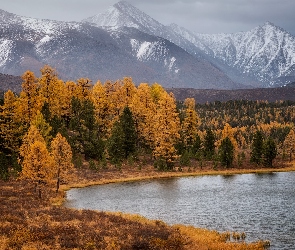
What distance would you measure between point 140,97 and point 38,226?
6830 cm

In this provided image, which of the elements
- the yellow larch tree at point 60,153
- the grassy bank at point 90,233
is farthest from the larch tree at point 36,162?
the grassy bank at point 90,233

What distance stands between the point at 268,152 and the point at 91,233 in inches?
3077

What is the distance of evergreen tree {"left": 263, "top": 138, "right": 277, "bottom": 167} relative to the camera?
101 m

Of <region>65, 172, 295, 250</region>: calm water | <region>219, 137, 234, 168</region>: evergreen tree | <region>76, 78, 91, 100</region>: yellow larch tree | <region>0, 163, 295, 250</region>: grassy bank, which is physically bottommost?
<region>65, 172, 295, 250</region>: calm water

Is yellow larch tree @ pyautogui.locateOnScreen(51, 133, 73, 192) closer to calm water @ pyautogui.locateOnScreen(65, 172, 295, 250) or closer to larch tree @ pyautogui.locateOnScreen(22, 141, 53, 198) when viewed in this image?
calm water @ pyautogui.locateOnScreen(65, 172, 295, 250)

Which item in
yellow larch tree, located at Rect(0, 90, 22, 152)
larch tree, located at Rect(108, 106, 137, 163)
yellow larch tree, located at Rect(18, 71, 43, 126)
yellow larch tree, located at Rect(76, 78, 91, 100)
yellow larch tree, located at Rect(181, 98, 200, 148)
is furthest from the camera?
yellow larch tree, located at Rect(76, 78, 91, 100)

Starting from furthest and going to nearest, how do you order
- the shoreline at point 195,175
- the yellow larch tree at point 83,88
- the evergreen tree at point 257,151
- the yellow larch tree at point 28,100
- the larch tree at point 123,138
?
the yellow larch tree at point 83,88 < the evergreen tree at point 257,151 < the larch tree at point 123,138 < the yellow larch tree at point 28,100 < the shoreline at point 195,175

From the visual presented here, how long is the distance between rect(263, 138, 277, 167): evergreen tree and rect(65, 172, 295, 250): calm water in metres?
18.0

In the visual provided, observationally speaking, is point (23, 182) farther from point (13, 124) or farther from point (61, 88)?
point (61, 88)

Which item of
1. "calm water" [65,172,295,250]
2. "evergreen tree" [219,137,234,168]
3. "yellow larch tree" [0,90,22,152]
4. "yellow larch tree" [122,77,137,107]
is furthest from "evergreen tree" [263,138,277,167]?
"yellow larch tree" [0,90,22,152]

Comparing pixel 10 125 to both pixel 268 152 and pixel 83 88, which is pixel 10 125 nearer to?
pixel 83 88

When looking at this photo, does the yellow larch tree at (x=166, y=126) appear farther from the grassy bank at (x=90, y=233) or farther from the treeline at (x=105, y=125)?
the grassy bank at (x=90, y=233)

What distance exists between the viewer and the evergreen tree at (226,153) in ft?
325

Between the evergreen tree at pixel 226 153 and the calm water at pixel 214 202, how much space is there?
14418 millimetres
